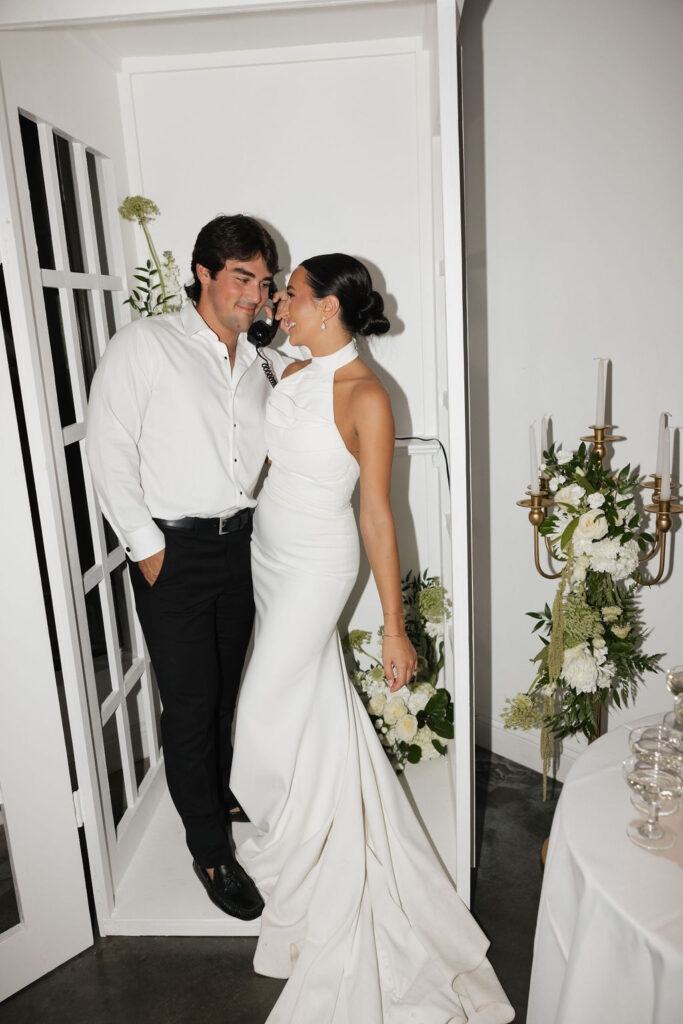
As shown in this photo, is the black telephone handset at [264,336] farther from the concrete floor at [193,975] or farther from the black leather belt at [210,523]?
the concrete floor at [193,975]

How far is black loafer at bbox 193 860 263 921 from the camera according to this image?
2387mm

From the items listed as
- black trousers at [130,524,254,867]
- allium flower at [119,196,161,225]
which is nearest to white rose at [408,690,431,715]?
black trousers at [130,524,254,867]

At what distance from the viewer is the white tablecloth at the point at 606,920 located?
1286 mm

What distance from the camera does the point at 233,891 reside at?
7.94 feet

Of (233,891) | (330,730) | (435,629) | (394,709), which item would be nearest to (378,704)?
(394,709)

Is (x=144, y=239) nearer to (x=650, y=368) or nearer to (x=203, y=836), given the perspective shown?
(x=650, y=368)

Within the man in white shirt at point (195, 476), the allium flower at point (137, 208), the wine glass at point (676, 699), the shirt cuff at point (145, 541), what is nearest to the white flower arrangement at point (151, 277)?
the allium flower at point (137, 208)

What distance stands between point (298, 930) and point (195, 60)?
9.08 feet

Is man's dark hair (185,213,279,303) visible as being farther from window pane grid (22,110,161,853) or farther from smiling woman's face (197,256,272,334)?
window pane grid (22,110,161,853)

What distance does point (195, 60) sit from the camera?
2.74 m

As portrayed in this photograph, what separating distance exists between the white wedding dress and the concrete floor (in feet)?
0.28

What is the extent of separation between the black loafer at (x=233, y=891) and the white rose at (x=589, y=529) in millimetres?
1413

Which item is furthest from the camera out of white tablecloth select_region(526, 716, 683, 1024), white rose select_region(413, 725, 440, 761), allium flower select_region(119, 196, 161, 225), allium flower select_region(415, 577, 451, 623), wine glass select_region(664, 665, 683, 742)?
white rose select_region(413, 725, 440, 761)

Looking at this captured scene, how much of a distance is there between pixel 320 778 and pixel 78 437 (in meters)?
1.24
